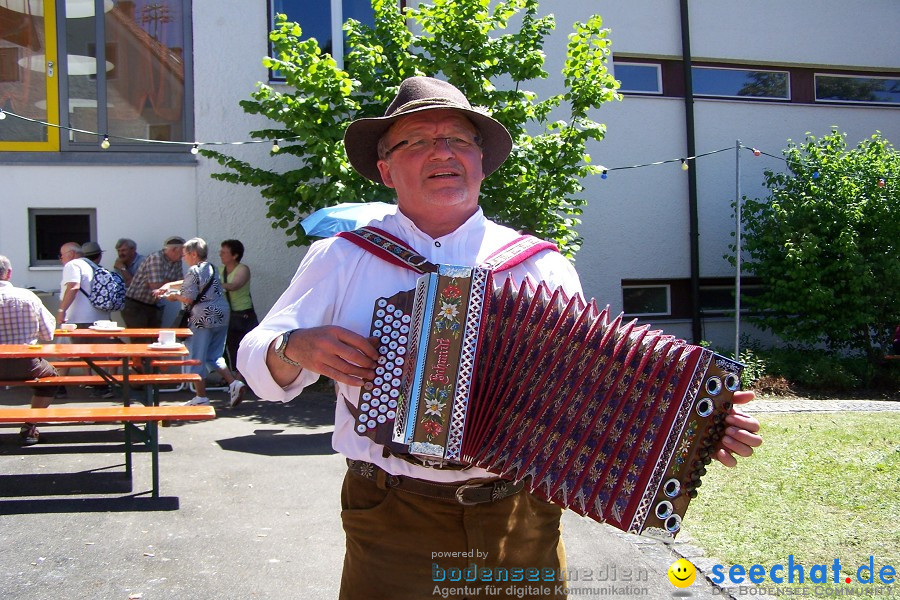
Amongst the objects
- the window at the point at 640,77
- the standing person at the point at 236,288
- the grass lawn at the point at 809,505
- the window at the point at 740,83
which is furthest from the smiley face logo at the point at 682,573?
the window at the point at 740,83

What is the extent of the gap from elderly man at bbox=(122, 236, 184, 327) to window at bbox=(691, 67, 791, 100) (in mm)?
7438

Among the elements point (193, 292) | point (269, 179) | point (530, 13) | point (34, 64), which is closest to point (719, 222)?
point (530, 13)

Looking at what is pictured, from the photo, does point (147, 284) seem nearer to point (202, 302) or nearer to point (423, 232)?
point (202, 302)

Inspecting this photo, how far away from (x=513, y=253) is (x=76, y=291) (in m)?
7.14

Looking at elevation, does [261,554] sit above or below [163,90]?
below

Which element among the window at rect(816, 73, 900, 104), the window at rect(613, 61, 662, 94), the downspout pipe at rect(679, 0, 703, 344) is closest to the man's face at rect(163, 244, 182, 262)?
the window at rect(613, 61, 662, 94)

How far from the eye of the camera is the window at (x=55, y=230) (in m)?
9.55

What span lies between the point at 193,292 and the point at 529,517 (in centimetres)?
656

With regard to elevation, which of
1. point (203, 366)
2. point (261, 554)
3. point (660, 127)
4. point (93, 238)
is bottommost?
point (261, 554)

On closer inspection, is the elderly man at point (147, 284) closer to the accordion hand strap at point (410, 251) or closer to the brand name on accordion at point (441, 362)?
the accordion hand strap at point (410, 251)

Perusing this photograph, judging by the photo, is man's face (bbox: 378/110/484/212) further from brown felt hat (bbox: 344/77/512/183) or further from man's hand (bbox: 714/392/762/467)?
man's hand (bbox: 714/392/762/467)

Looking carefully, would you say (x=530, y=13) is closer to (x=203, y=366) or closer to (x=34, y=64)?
(x=203, y=366)

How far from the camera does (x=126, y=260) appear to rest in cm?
938

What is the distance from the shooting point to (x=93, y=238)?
31.8 feet
